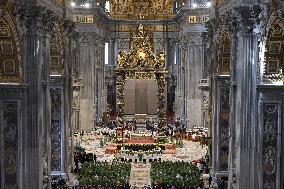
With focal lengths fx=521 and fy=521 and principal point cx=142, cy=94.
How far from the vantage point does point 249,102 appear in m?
18.6

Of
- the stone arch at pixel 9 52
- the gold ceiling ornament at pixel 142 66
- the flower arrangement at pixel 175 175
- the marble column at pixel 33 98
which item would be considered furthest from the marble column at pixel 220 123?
the gold ceiling ornament at pixel 142 66

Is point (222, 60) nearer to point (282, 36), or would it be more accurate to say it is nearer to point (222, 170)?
point (222, 170)

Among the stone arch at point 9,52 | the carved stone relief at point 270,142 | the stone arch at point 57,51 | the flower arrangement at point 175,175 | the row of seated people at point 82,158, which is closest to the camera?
the stone arch at point 9,52

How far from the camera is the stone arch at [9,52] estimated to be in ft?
57.2

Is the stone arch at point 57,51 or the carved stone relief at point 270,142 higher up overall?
the stone arch at point 57,51

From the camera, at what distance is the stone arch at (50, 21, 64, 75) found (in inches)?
969

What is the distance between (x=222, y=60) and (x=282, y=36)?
7.09 m

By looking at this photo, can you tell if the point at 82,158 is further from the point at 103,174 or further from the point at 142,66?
the point at 142,66

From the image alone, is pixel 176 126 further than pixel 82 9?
Result: Yes

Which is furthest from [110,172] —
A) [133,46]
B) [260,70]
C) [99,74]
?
[99,74]

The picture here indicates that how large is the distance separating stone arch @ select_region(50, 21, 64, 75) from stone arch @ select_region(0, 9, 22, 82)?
597 cm

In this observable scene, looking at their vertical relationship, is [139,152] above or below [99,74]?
below

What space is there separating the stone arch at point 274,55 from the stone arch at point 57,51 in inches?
409

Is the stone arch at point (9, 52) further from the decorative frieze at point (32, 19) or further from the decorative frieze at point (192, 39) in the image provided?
the decorative frieze at point (192, 39)
